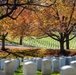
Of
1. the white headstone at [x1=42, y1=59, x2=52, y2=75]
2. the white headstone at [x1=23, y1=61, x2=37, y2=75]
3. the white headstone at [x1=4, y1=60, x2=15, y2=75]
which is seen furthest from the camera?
the white headstone at [x1=42, y1=59, x2=52, y2=75]

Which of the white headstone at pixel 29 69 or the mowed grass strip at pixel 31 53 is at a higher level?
the white headstone at pixel 29 69

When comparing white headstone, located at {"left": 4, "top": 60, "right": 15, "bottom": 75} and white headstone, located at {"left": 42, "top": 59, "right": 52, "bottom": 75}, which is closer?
white headstone, located at {"left": 4, "top": 60, "right": 15, "bottom": 75}

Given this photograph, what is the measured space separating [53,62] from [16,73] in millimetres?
1869

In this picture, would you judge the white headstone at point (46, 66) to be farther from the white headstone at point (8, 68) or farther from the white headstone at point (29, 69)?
the white headstone at point (29, 69)

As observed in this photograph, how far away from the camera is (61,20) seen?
26.9 metres

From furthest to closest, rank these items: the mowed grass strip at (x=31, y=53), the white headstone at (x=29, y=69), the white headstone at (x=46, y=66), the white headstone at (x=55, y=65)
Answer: the mowed grass strip at (x=31, y=53)
the white headstone at (x=55, y=65)
the white headstone at (x=46, y=66)
the white headstone at (x=29, y=69)

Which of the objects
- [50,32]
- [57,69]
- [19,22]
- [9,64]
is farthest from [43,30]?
[9,64]

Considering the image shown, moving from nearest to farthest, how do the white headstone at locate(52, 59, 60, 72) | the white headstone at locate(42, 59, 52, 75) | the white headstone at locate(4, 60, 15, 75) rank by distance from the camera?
the white headstone at locate(4, 60, 15, 75) < the white headstone at locate(42, 59, 52, 75) < the white headstone at locate(52, 59, 60, 72)

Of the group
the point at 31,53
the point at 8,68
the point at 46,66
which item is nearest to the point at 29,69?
the point at 8,68

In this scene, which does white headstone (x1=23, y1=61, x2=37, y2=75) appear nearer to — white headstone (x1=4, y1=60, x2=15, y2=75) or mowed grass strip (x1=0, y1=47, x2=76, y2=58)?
white headstone (x1=4, y1=60, x2=15, y2=75)

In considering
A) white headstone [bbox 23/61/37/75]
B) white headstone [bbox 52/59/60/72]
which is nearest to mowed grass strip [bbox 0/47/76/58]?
white headstone [bbox 52/59/60/72]

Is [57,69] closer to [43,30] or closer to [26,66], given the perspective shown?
[26,66]

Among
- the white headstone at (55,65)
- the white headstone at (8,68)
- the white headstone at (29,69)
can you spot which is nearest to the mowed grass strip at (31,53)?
the white headstone at (55,65)

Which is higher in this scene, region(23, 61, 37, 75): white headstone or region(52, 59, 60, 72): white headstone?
region(23, 61, 37, 75): white headstone
